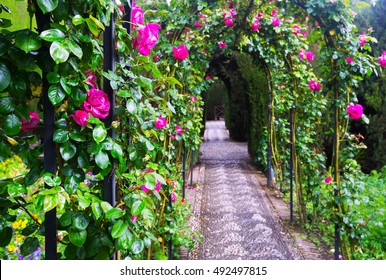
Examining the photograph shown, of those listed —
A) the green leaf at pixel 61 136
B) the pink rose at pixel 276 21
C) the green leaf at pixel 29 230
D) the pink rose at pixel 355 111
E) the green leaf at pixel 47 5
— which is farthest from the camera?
the pink rose at pixel 276 21

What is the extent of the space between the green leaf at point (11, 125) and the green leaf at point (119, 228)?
A: 29cm

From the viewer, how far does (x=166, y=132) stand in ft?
7.23

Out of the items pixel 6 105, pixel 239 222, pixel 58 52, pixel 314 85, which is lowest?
pixel 239 222

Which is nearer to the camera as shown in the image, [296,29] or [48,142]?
[48,142]

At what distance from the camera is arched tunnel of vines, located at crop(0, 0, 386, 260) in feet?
2.51

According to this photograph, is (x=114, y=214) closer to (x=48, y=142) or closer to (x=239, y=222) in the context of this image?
(x=48, y=142)

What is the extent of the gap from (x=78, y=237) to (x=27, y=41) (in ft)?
1.40

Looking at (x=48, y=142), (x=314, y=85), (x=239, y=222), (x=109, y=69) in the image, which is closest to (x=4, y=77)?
(x=48, y=142)

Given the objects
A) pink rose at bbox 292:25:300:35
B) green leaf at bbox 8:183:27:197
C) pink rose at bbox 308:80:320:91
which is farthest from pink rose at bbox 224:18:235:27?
green leaf at bbox 8:183:27:197

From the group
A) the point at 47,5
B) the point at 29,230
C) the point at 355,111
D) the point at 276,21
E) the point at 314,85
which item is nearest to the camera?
the point at 47,5

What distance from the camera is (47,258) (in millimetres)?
818

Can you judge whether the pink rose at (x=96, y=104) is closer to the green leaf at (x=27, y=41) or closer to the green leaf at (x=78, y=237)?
the green leaf at (x=27, y=41)

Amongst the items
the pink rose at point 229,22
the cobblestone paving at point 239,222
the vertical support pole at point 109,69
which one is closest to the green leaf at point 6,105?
the vertical support pole at point 109,69

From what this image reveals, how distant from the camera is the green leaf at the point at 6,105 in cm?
72
